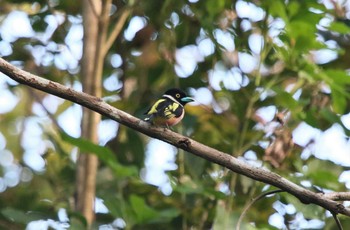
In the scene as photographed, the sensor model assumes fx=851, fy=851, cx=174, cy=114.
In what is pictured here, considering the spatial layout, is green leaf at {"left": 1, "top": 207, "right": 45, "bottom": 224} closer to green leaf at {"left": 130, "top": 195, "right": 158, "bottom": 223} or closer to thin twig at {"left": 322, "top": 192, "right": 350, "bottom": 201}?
green leaf at {"left": 130, "top": 195, "right": 158, "bottom": 223}

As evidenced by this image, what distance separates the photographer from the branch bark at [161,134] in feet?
11.1

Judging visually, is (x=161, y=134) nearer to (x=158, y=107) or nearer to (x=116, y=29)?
(x=158, y=107)

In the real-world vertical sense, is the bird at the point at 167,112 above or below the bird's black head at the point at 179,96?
above

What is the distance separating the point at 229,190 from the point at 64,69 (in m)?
1.69

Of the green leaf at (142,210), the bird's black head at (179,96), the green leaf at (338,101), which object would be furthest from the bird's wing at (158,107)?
the green leaf at (338,101)

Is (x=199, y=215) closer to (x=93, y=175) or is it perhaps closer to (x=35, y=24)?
(x=93, y=175)

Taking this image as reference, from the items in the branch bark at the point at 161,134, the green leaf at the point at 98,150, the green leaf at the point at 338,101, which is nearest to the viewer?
the branch bark at the point at 161,134

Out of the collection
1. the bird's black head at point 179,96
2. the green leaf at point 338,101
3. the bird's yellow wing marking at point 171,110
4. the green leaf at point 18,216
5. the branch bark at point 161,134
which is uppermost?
the branch bark at point 161,134

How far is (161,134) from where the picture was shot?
11.4 feet

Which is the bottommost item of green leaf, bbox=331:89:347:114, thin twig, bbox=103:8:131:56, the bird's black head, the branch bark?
thin twig, bbox=103:8:131:56

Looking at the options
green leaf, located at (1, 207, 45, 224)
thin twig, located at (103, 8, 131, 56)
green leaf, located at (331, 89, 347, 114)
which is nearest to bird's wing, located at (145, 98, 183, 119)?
green leaf, located at (331, 89, 347, 114)

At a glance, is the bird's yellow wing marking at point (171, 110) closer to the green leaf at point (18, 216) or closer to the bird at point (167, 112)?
the bird at point (167, 112)

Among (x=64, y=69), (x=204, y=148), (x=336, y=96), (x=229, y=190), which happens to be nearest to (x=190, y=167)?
(x=229, y=190)

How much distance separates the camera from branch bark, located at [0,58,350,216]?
133 inches
